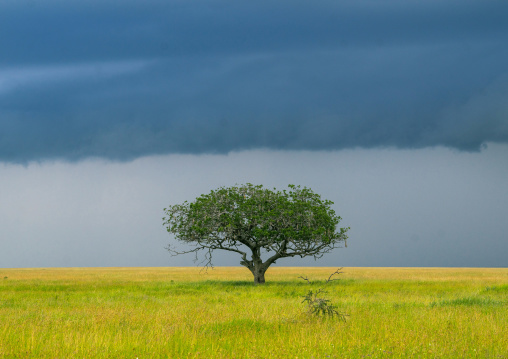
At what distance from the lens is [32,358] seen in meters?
10.6

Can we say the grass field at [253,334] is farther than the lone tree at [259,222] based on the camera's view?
No

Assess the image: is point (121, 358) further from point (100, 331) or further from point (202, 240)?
point (202, 240)

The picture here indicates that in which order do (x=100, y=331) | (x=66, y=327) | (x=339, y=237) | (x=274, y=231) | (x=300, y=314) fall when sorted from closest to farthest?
(x=100, y=331)
(x=66, y=327)
(x=300, y=314)
(x=274, y=231)
(x=339, y=237)

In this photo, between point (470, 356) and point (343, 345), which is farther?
point (343, 345)

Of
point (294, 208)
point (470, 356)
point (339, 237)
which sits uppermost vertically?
point (294, 208)

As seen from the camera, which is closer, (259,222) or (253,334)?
(253,334)

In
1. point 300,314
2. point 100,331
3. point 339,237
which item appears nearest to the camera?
point 100,331

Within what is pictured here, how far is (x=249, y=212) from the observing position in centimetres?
3972

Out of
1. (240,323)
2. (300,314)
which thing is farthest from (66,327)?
(300,314)

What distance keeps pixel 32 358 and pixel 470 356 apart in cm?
1017

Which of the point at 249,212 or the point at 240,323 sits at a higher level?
the point at 249,212

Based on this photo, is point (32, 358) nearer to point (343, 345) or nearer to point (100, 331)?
point (100, 331)

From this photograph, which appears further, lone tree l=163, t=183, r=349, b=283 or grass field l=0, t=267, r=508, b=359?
lone tree l=163, t=183, r=349, b=283

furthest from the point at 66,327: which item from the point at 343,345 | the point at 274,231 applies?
the point at 274,231
